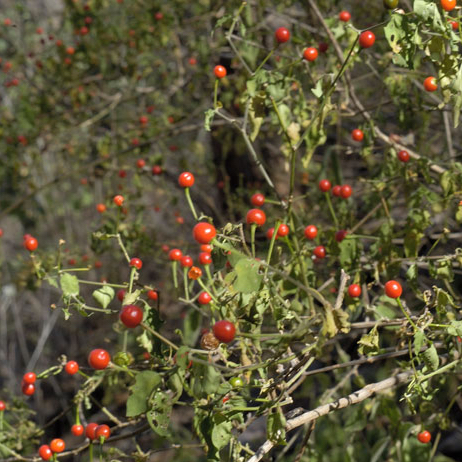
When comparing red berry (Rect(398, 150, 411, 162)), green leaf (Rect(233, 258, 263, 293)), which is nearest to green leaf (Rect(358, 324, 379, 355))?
green leaf (Rect(233, 258, 263, 293))

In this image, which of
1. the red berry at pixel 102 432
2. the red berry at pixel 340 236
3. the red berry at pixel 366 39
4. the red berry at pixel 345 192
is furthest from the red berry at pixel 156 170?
the red berry at pixel 102 432

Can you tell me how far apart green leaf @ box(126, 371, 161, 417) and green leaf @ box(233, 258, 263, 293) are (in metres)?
0.27

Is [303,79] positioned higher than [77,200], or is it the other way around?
[303,79]

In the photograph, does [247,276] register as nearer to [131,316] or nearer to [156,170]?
[131,316]

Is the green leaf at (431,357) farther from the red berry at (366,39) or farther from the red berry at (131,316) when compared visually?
the red berry at (366,39)

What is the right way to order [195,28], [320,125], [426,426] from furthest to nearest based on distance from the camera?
[195,28] → [426,426] → [320,125]

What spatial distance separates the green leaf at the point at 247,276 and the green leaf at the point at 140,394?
0.89 feet

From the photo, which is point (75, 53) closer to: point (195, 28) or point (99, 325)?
point (195, 28)

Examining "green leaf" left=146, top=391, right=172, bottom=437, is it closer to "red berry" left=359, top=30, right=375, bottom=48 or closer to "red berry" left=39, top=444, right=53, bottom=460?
"red berry" left=39, top=444, right=53, bottom=460

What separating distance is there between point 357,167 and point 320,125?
2.39 m

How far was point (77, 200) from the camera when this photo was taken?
5449 mm

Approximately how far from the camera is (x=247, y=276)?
109 centimetres

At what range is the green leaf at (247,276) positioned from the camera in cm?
109

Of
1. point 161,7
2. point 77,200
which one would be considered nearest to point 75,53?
point 161,7
